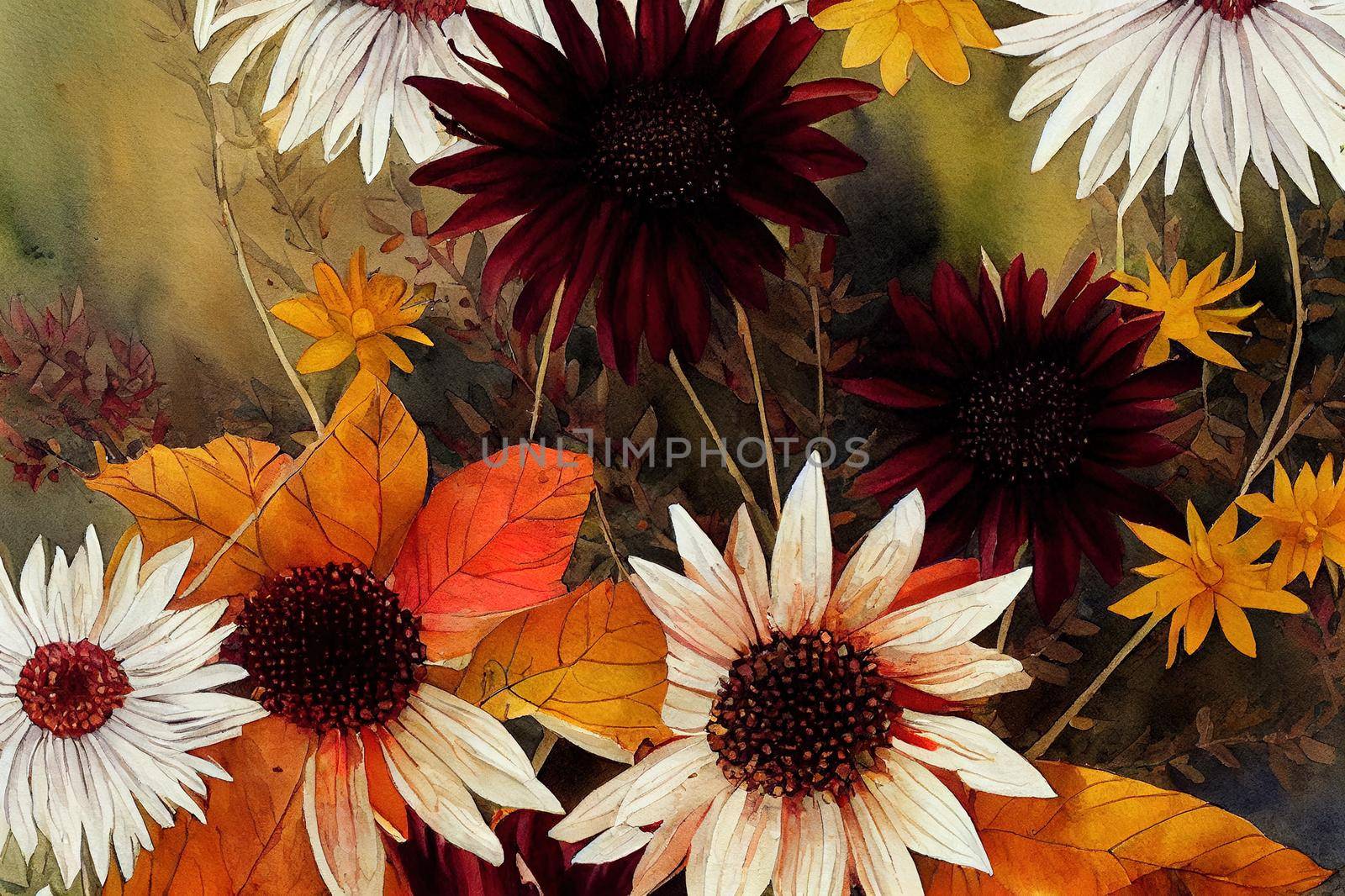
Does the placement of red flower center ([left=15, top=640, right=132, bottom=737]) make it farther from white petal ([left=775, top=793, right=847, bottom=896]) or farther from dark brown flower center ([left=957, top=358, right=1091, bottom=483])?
dark brown flower center ([left=957, top=358, right=1091, bottom=483])

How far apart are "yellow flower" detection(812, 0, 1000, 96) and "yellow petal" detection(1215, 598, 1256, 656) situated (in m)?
0.34

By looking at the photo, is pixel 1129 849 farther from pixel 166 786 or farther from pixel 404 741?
pixel 166 786

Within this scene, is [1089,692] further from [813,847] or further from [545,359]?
[545,359]

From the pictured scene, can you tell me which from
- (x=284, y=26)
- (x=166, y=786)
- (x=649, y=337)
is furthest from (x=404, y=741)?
(x=284, y=26)

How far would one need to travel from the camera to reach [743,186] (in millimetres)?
456

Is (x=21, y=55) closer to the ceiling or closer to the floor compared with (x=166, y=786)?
closer to the ceiling

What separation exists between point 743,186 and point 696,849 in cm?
38

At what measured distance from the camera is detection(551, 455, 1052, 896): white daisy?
0.46m

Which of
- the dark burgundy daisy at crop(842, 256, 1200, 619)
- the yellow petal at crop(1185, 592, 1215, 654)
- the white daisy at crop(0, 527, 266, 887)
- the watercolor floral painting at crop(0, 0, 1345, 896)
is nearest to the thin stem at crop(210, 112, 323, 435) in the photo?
the watercolor floral painting at crop(0, 0, 1345, 896)

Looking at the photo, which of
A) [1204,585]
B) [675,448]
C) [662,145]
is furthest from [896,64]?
[1204,585]

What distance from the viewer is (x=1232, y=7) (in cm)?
46

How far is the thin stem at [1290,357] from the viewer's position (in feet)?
1.57

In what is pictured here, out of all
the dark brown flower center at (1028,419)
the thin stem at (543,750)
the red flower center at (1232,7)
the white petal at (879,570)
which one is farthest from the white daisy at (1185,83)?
the thin stem at (543,750)

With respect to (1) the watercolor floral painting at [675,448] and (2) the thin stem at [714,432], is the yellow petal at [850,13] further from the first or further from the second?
(2) the thin stem at [714,432]
